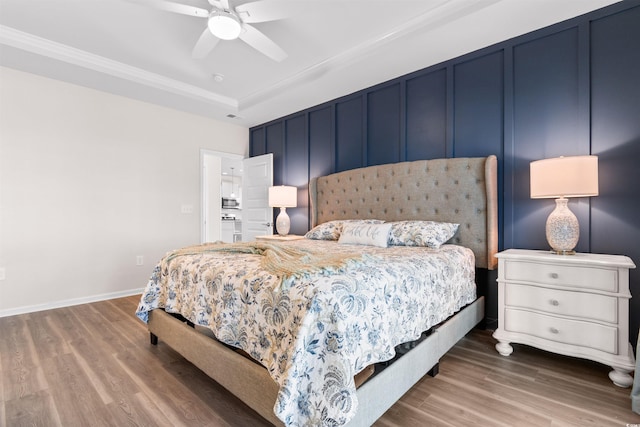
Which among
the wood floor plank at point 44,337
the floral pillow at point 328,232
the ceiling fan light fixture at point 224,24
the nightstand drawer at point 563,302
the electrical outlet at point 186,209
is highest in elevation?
the ceiling fan light fixture at point 224,24

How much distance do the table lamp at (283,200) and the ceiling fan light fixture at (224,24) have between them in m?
2.19

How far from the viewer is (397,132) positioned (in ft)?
11.2

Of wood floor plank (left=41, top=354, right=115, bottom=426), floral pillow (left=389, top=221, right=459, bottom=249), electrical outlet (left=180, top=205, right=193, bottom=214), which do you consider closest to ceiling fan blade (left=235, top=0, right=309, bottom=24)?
floral pillow (left=389, top=221, right=459, bottom=249)

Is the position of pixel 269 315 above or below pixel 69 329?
Answer: above

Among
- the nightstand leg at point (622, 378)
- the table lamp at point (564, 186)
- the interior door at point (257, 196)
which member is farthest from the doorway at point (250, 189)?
the nightstand leg at point (622, 378)

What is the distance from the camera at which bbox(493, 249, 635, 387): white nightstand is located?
1.81m

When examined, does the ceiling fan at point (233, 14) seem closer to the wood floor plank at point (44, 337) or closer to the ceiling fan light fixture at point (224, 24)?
the ceiling fan light fixture at point (224, 24)

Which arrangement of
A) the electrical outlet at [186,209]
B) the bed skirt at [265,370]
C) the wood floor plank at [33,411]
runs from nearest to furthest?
1. the bed skirt at [265,370]
2. the wood floor plank at [33,411]
3. the electrical outlet at [186,209]

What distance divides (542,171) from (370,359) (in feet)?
6.14

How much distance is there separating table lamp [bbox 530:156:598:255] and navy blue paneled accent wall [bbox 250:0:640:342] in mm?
321

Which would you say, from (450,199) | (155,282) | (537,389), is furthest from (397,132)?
(155,282)

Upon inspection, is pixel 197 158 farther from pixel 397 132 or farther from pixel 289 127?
pixel 397 132

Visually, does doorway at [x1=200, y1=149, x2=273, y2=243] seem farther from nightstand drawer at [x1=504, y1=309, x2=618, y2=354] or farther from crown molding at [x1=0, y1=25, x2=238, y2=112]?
nightstand drawer at [x1=504, y1=309, x2=618, y2=354]

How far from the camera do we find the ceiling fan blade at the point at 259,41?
233 cm
